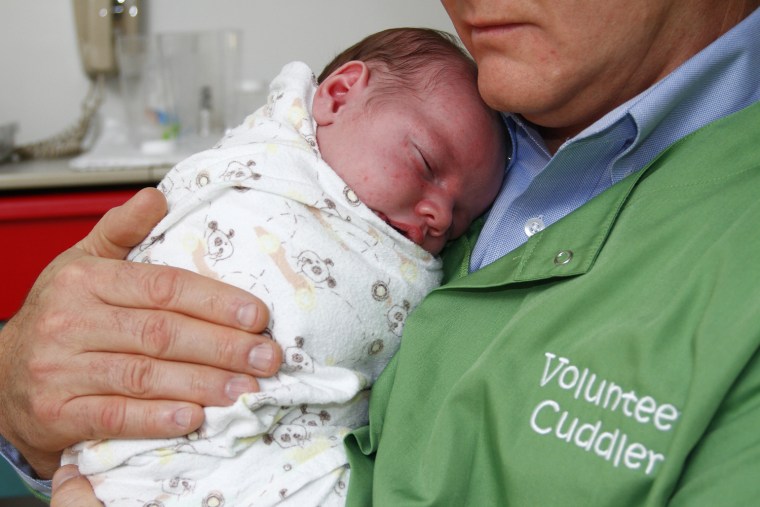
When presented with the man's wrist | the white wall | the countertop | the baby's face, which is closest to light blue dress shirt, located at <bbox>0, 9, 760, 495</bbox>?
the baby's face

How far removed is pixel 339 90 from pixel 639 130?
0.53 meters

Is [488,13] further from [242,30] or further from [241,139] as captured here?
[242,30]

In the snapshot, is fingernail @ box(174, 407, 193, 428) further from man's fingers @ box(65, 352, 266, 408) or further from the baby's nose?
the baby's nose

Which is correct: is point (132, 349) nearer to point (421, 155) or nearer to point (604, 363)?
point (421, 155)

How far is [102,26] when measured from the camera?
277cm

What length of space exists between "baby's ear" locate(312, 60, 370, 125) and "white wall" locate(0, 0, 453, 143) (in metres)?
1.76

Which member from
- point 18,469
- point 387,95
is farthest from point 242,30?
point 18,469

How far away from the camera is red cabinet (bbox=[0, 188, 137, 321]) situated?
2238 mm

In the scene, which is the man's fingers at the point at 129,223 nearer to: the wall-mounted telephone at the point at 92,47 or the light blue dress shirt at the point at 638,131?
the light blue dress shirt at the point at 638,131

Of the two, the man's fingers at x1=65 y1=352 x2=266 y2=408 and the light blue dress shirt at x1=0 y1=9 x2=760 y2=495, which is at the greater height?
the light blue dress shirt at x1=0 y1=9 x2=760 y2=495

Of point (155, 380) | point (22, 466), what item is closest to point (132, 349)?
point (155, 380)

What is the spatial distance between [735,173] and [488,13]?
402 millimetres

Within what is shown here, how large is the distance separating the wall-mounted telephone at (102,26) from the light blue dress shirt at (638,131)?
209 centimetres

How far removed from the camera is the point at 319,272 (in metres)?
1.10
